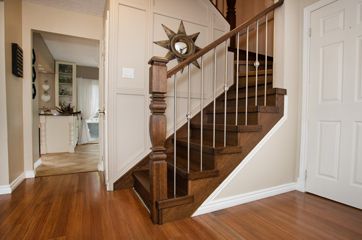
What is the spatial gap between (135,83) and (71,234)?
163 cm

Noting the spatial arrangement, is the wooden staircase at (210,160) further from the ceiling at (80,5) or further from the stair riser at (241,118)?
the ceiling at (80,5)

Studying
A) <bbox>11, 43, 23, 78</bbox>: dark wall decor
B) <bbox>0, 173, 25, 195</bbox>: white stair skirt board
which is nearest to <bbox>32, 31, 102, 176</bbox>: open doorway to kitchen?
<bbox>0, 173, 25, 195</bbox>: white stair skirt board

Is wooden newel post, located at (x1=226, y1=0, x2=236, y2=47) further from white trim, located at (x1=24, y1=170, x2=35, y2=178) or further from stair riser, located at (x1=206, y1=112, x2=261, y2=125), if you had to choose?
white trim, located at (x1=24, y1=170, x2=35, y2=178)

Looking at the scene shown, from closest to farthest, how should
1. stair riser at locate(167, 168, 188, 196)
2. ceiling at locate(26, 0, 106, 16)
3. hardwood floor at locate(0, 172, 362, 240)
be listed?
hardwood floor at locate(0, 172, 362, 240), stair riser at locate(167, 168, 188, 196), ceiling at locate(26, 0, 106, 16)

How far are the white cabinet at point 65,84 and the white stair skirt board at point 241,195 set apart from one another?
5660 millimetres

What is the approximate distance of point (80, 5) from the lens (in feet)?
9.29

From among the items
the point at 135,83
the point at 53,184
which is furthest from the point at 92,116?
the point at 135,83

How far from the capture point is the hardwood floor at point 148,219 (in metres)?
1.44

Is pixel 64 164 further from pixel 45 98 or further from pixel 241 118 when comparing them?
pixel 241 118

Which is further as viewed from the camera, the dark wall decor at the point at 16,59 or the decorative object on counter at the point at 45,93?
the decorative object on counter at the point at 45,93

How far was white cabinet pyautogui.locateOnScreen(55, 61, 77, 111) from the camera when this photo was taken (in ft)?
19.2

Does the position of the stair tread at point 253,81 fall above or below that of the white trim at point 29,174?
above

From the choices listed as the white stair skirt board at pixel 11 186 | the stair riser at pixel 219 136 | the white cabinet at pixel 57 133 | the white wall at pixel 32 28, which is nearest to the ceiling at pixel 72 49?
the white wall at pixel 32 28

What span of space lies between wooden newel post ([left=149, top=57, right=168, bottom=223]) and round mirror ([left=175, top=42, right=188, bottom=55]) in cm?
123
